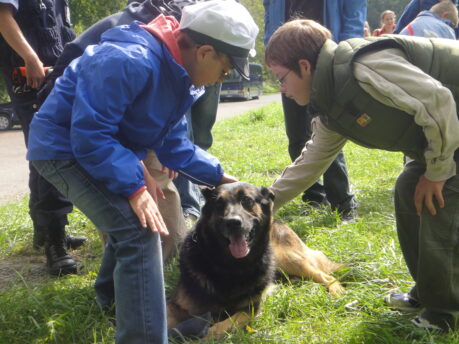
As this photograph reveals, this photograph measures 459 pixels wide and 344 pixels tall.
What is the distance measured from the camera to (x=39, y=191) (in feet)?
10.9

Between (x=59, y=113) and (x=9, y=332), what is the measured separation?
1.31 meters

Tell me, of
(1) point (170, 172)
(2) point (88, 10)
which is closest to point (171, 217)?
(1) point (170, 172)

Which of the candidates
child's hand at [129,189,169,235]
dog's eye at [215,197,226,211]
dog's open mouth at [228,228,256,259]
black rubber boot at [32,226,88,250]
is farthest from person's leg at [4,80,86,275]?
child's hand at [129,189,169,235]

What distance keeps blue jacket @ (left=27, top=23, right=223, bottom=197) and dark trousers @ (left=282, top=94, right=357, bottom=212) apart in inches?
83.8

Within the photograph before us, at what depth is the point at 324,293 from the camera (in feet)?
9.46

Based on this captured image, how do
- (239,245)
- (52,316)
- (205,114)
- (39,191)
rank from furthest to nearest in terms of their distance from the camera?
(205,114) < (39,191) < (239,245) < (52,316)

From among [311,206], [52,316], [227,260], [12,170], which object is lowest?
[12,170]

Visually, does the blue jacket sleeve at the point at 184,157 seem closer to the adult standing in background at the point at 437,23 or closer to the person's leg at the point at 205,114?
the person's leg at the point at 205,114

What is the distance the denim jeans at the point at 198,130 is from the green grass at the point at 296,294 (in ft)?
2.85

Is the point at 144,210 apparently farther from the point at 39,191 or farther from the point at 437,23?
the point at 437,23

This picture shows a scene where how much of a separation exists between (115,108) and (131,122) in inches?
8.3

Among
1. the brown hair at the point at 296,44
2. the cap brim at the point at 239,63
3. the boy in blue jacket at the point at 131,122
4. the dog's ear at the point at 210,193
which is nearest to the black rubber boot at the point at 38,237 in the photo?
the dog's ear at the point at 210,193

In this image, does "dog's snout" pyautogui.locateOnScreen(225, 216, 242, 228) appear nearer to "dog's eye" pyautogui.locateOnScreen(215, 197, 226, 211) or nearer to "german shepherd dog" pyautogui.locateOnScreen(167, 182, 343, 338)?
"german shepherd dog" pyautogui.locateOnScreen(167, 182, 343, 338)

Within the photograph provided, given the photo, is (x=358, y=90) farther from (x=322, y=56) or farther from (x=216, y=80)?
(x=216, y=80)
